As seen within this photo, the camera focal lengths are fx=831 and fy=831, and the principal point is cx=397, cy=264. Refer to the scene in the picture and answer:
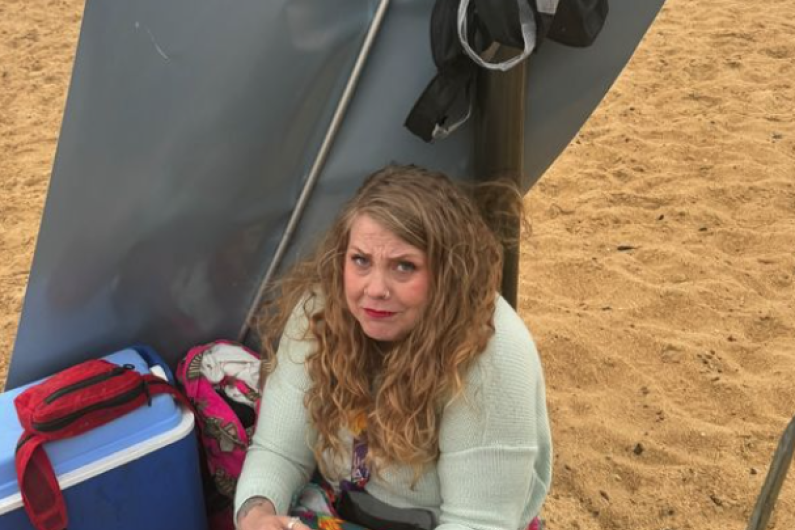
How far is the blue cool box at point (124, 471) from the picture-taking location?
1.86m

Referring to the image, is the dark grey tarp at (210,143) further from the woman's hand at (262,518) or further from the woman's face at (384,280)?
the woman's hand at (262,518)

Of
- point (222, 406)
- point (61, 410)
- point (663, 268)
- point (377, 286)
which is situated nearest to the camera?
point (377, 286)

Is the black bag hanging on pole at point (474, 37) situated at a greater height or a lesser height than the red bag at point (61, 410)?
greater

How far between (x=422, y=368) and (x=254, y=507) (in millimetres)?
569

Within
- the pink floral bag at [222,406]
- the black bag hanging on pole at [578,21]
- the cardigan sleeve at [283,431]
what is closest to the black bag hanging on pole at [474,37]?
the black bag hanging on pole at [578,21]

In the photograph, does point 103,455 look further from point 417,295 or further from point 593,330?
point 593,330

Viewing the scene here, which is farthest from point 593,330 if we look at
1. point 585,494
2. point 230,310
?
point 230,310

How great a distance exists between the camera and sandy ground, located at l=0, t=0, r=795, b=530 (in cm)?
283

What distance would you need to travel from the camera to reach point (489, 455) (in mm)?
1809

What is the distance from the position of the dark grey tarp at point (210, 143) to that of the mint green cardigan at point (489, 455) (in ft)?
1.43

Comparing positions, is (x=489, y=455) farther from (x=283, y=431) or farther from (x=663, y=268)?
(x=663, y=268)

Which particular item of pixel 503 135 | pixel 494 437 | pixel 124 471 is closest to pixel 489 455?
pixel 494 437

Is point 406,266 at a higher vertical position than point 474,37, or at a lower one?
lower

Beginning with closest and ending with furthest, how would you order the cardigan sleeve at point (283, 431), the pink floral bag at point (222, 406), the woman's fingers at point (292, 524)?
the woman's fingers at point (292, 524) → the cardigan sleeve at point (283, 431) → the pink floral bag at point (222, 406)
